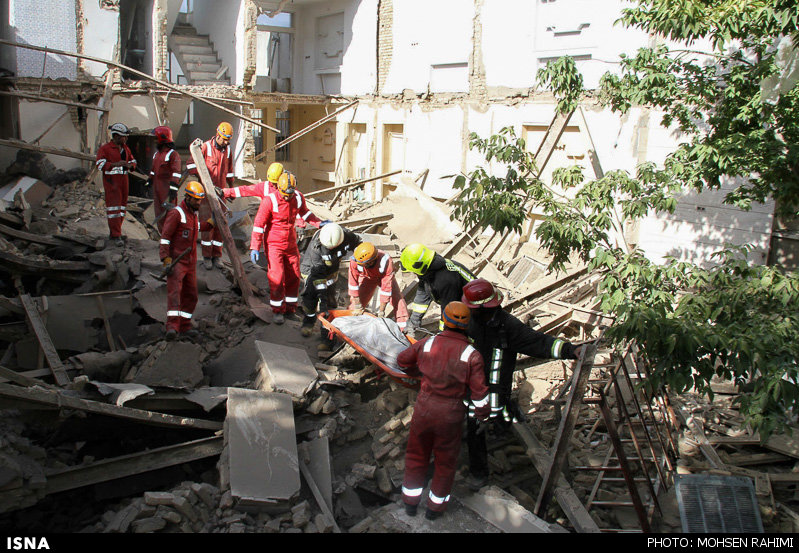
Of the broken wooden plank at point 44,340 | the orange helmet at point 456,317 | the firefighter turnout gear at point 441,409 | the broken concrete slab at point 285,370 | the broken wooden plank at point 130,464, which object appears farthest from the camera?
the broken wooden plank at point 44,340

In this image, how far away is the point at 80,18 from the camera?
48.3 feet

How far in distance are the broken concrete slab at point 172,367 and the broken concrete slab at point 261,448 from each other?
1123mm

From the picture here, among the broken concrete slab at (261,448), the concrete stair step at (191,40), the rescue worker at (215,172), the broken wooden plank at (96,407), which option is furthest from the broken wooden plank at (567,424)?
the concrete stair step at (191,40)

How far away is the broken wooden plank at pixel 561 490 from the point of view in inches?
182

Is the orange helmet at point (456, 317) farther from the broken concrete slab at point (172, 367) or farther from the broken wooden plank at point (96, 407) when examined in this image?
the broken concrete slab at point (172, 367)

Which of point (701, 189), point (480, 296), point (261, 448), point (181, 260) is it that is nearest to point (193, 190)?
point (181, 260)

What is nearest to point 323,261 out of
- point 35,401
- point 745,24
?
point 35,401

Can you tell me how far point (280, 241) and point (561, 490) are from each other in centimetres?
447

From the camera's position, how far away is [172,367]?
633cm

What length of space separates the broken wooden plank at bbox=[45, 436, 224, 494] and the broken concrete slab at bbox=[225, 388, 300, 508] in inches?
12.2

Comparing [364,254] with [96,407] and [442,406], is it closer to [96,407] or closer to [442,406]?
[442,406]

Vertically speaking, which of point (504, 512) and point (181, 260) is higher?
point (181, 260)

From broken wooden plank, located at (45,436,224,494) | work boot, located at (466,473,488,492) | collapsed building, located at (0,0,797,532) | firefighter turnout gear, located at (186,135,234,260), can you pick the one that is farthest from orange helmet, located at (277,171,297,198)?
work boot, located at (466,473,488,492)

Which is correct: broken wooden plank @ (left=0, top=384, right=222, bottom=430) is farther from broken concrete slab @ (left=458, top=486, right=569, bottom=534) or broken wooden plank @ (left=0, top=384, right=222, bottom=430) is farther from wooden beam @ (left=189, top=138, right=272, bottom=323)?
wooden beam @ (left=189, top=138, right=272, bottom=323)
